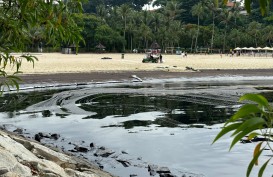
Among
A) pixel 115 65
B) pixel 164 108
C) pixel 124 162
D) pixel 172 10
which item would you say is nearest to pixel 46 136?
pixel 124 162

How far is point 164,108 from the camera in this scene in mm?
16828

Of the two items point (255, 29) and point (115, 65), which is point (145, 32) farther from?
point (115, 65)

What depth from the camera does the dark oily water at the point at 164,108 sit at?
553 inches

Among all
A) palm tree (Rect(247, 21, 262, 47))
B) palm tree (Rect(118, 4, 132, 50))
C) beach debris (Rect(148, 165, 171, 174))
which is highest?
palm tree (Rect(118, 4, 132, 50))

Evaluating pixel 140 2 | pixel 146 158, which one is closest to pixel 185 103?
pixel 146 158

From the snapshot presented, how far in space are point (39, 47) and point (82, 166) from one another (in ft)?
284

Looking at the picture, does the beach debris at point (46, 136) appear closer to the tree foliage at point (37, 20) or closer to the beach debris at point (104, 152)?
the beach debris at point (104, 152)

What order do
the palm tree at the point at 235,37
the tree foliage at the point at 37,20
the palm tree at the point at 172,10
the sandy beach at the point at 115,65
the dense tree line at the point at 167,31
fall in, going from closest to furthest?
the tree foliage at the point at 37,20, the sandy beach at the point at 115,65, the dense tree line at the point at 167,31, the palm tree at the point at 235,37, the palm tree at the point at 172,10

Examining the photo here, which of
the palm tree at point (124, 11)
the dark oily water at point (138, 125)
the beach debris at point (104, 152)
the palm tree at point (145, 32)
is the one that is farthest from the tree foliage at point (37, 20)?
the palm tree at point (124, 11)

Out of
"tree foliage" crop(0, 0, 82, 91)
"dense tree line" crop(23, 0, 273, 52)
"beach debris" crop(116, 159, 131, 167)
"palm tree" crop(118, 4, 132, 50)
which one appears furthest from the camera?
"palm tree" crop(118, 4, 132, 50)

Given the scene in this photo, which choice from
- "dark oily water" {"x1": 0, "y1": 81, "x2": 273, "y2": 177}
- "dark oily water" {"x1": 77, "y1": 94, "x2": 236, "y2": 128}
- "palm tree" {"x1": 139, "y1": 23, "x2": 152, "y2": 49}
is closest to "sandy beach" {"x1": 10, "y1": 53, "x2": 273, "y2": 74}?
"dark oily water" {"x1": 0, "y1": 81, "x2": 273, "y2": 177}

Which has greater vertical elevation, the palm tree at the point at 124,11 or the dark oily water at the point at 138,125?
the palm tree at the point at 124,11

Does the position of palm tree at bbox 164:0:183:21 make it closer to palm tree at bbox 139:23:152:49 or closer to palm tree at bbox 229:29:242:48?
palm tree at bbox 139:23:152:49

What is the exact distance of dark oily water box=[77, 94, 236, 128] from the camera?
1405cm
